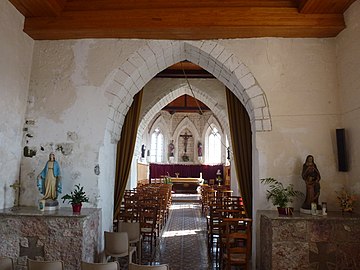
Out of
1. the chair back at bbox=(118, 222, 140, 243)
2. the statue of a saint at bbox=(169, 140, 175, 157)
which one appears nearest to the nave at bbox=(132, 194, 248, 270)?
the chair back at bbox=(118, 222, 140, 243)

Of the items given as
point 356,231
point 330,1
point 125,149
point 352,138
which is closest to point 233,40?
point 330,1

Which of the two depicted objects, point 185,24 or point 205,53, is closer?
point 185,24

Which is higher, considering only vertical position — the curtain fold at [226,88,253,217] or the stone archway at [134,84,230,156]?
the stone archway at [134,84,230,156]

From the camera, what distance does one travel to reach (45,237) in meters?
4.08

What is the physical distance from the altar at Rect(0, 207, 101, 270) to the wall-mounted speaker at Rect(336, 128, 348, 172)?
379 centimetres

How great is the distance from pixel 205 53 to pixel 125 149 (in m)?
2.51

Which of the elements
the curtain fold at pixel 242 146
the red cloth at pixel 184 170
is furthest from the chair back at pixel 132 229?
the red cloth at pixel 184 170

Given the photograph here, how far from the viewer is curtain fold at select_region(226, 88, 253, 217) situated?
5863 millimetres

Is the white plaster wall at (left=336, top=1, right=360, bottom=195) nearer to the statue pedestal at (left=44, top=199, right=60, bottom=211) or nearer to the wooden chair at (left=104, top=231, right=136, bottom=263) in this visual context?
the wooden chair at (left=104, top=231, right=136, bottom=263)

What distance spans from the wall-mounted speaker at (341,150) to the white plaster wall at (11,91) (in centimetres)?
502

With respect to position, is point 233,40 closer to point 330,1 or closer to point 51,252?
point 330,1

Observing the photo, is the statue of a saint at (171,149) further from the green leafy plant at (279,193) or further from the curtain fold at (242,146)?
the green leafy plant at (279,193)

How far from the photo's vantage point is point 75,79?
5.17 meters

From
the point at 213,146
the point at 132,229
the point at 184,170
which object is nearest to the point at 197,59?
the point at 132,229
